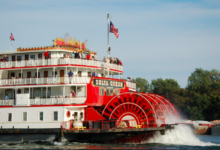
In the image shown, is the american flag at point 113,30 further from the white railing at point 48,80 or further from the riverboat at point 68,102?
the white railing at point 48,80

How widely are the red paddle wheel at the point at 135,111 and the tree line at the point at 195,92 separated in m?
32.0

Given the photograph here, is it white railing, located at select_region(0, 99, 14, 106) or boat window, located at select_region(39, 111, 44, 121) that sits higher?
white railing, located at select_region(0, 99, 14, 106)

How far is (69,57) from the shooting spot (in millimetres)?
28891

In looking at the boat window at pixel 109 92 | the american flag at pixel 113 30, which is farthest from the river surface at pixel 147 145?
the american flag at pixel 113 30

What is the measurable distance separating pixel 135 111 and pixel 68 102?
4905 millimetres

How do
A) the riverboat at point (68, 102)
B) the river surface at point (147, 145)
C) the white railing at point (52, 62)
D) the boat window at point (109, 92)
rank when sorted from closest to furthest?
the river surface at point (147, 145) < the riverboat at point (68, 102) < the white railing at point (52, 62) < the boat window at point (109, 92)

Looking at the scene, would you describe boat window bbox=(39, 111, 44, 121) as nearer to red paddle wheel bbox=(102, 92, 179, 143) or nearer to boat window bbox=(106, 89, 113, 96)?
red paddle wheel bbox=(102, 92, 179, 143)

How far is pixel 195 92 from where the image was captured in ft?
221

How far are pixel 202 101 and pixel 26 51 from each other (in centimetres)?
3810

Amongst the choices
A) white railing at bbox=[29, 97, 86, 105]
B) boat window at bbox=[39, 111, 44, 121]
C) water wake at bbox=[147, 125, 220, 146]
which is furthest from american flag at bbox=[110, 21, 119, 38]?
water wake at bbox=[147, 125, 220, 146]

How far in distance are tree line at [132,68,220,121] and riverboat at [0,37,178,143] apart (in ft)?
103

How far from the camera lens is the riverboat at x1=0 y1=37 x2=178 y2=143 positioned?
27297 millimetres

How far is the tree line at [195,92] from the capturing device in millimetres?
61000

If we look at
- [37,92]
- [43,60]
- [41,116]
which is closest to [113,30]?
[43,60]
